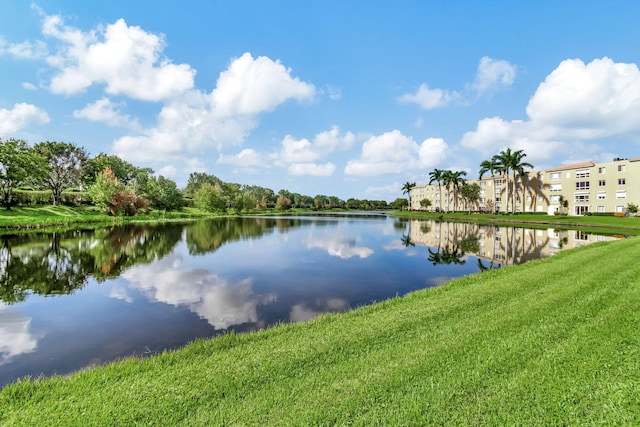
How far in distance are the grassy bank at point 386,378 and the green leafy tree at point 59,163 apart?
7301 cm

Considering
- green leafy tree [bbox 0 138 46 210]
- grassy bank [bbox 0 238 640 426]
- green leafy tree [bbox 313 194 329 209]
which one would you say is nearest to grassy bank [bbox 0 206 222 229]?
green leafy tree [bbox 0 138 46 210]

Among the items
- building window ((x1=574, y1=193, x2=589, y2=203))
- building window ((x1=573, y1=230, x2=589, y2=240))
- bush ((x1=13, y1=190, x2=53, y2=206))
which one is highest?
bush ((x1=13, y1=190, x2=53, y2=206))

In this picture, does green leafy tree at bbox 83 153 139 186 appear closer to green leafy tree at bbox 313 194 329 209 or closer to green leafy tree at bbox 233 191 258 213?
green leafy tree at bbox 233 191 258 213

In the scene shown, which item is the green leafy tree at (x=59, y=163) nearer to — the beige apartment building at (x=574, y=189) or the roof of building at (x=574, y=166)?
the beige apartment building at (x=574, y=189)

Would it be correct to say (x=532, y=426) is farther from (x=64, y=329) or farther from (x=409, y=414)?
(x=64, y=329)

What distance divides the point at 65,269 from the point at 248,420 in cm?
1642

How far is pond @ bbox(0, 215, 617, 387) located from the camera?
7.26m

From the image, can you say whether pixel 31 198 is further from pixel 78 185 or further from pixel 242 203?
pixel 242 203

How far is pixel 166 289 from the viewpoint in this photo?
1192 cm

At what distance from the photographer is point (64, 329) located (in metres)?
8.10

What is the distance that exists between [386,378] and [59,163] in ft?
270

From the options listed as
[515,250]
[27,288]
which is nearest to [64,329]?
[27,288]

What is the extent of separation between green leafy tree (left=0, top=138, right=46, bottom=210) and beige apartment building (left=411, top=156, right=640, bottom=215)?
9902 centimetres

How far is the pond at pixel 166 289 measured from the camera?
7.26 m
